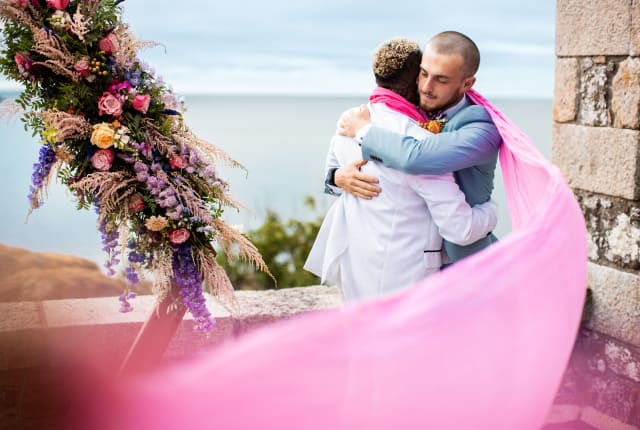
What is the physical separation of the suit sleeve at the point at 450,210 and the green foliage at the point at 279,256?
136 inches

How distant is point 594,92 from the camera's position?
138 inches

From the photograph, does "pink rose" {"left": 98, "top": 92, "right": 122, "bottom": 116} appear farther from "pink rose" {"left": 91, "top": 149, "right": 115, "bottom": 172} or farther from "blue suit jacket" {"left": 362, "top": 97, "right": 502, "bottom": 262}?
"blue suit jacket" {"left": 362, "top": 97, "right": 502, "bottom": 262}

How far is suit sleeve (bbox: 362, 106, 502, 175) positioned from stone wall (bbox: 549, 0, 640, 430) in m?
1.13


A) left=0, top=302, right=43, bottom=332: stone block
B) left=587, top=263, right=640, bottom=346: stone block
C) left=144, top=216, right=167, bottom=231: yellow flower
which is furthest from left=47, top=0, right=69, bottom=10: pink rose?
left=587, top=263, right=640, bottom=346: stone block

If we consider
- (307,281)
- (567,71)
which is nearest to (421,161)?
(567,71)

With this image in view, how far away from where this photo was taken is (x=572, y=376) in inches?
146

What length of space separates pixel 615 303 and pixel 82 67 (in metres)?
2.52

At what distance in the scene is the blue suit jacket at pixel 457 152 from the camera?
7.82 ft

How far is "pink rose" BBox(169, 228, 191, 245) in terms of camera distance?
102 inches

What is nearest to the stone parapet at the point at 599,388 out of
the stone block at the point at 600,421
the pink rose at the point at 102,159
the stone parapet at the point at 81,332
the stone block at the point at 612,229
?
the stone block at the point at 600,421

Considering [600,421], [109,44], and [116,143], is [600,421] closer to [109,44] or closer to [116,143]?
[116,143]

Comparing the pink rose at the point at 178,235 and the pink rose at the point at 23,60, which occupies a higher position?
the pink rose at the point at 23,60

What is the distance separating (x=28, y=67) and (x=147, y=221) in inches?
25.1

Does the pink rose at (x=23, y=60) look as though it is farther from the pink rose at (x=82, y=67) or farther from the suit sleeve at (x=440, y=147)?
the suit sleeve at (x=440, y=147)
